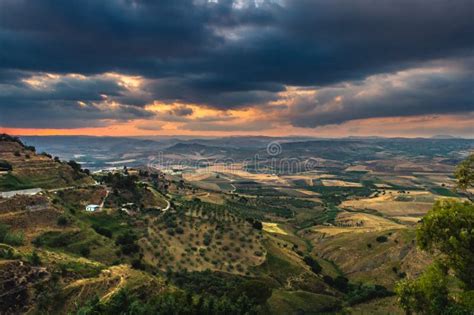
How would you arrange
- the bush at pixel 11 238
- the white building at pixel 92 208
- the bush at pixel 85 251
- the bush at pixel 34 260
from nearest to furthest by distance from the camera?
the bush at pixel 34 260, the bush at pixel 11 238, the bush at pixel 85 251, the white building at pixel 92 208

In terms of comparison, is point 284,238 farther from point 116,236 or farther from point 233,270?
point 116,236

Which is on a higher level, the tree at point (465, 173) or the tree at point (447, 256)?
the tree at point (465, 173)

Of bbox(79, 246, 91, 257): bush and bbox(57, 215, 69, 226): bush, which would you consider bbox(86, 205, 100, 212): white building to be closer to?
bbox(57, 215, 69, 226): bush

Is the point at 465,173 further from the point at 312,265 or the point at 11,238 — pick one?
the point at 312,265

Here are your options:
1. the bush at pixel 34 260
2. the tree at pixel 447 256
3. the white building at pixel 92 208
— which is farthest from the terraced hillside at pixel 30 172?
the tree at pixel 447 256

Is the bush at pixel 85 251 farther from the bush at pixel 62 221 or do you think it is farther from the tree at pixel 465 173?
the tree at pixel 465 173

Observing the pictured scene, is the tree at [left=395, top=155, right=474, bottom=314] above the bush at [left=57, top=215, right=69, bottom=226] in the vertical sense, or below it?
above

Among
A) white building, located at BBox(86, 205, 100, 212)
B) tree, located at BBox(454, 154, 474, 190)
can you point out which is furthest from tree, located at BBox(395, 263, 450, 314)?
white building, located at BBox(86, 205, 100, 212)

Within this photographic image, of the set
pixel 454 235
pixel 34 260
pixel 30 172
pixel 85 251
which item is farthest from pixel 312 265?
pixel 30 172
